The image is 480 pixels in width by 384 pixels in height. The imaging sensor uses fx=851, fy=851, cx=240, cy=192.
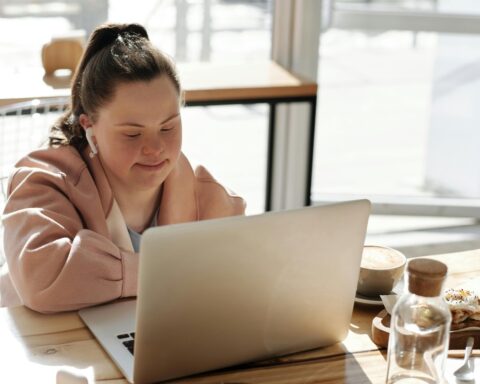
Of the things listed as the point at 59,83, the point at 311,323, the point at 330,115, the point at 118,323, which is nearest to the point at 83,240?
the point at 118,323

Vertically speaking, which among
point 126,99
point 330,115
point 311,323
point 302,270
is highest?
point 126,99

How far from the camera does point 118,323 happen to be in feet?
4.43

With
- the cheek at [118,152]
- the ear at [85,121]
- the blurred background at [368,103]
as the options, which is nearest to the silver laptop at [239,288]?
the cheek at [118,152]

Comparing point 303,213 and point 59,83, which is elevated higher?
point 303,213

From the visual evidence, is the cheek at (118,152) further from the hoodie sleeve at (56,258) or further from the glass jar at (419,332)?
the glass jar at (419,332)

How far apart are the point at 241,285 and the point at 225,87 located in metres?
1.85

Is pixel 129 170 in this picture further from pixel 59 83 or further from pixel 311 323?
pixel 59 83

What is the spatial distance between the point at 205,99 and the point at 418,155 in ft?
3.92

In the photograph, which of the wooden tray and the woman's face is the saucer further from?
the woman's face

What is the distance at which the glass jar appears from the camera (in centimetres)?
107

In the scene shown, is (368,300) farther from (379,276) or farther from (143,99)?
(143,99)

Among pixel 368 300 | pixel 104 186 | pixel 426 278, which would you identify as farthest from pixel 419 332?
pixel 104 186

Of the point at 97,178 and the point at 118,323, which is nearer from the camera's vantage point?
the point at 118,323

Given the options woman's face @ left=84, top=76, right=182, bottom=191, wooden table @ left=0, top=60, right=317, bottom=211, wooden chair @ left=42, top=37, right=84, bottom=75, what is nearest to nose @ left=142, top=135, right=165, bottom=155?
woman's face @ left=84, top=76, right=182, bottom=191
